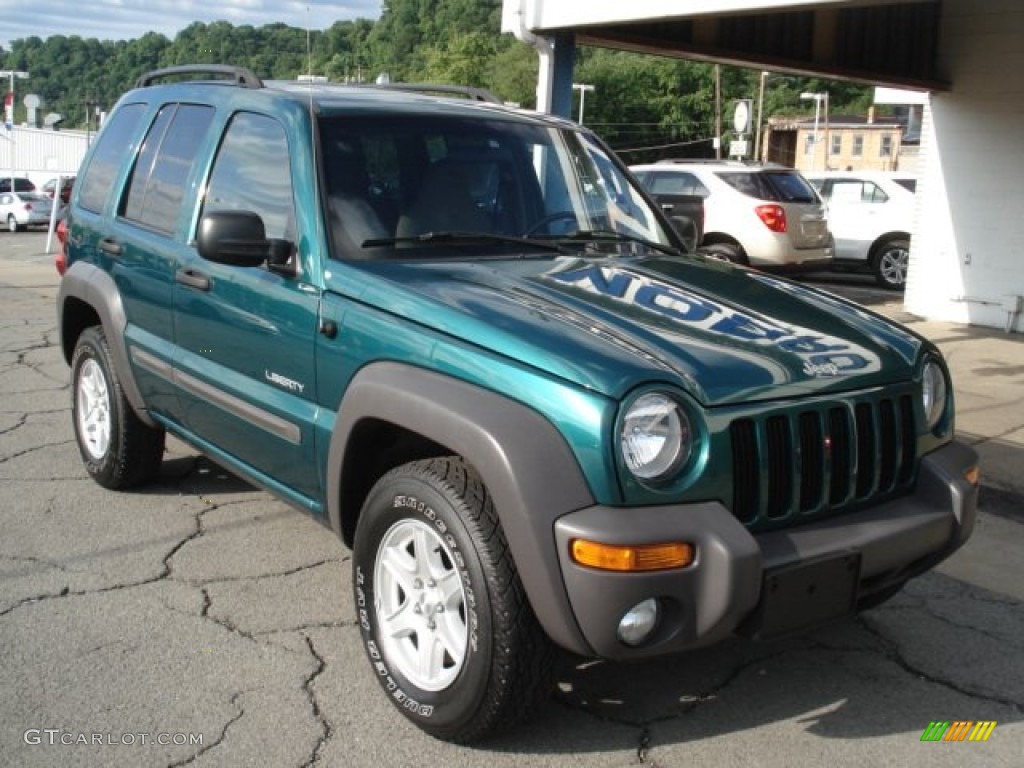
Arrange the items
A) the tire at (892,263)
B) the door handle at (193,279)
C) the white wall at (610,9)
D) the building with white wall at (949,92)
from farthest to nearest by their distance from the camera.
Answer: the tire at (892,263), the building with white wall at (949,92), the white wall at (610,9), the door handle at (193,279)

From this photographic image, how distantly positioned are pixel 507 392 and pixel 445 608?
26.3 inches

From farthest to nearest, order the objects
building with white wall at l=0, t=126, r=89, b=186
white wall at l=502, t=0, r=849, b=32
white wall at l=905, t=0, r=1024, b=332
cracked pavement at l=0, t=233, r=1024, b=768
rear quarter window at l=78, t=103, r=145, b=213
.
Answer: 1. building with white wall at l=0, t=126, r=89, b=186
2. white wall at l=905, t=0, r=1024, b=332
3. white wall at l=502, t=0, r=849, b=32
4. rear quarter window at l=78, t=103, r=145, b=213
5. cracked pavement at l=0, t=233, r=1024, b=768

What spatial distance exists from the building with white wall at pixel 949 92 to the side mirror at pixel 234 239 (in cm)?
710

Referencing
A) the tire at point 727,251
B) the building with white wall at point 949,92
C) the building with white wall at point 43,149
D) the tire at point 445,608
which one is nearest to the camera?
the tire at point 445,608

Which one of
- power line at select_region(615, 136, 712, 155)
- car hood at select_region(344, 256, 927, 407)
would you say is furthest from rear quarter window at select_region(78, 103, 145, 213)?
power line at select_region(615, 136, 712, 155)

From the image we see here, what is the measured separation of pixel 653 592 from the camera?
2744 millimetres

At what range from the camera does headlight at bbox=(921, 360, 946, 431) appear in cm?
353

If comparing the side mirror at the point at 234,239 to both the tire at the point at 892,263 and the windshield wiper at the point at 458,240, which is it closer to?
the windshield wiper at the point at 458,240

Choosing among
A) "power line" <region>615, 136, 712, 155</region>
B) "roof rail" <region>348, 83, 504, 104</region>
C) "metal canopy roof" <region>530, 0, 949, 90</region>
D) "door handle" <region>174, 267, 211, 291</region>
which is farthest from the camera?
"power line" <region>615, 136, 712, 155</region>

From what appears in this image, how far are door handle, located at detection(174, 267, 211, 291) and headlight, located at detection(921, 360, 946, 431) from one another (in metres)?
2.55

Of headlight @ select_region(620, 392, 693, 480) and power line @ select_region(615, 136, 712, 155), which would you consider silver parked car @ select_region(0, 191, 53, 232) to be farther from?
power line @ select_region(615, 136, 712, 155)

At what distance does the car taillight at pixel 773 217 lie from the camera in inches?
543

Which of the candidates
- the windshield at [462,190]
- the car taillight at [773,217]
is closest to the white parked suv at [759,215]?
the car taillight at [773,217]

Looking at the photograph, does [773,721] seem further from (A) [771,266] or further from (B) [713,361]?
(A) [771,266]
